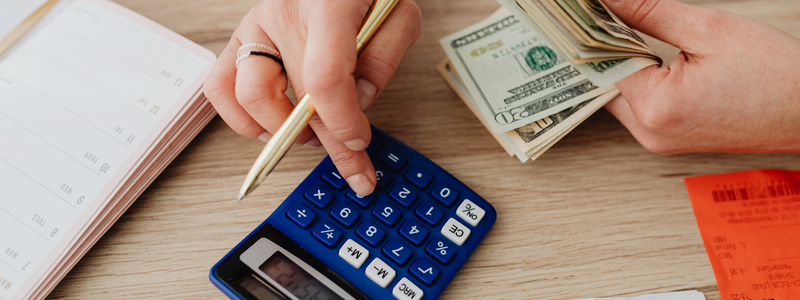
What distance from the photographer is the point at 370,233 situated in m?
0.51

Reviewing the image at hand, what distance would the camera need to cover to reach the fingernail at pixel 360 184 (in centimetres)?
51

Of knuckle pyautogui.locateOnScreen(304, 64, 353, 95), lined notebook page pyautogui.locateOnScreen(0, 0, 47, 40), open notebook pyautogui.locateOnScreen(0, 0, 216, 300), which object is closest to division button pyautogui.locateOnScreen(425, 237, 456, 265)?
knuckle pyautogui.locateOnScreen(304, 64, 353, 95)

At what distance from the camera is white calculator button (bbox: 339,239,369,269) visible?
1.61 ft

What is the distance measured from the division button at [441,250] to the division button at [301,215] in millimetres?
137

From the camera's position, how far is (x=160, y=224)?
533 mm

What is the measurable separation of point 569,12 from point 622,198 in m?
0.25

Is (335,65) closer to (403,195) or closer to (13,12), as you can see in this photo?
(403,195)

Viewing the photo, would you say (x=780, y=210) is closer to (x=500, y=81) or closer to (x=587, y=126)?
(x=587, y=126)

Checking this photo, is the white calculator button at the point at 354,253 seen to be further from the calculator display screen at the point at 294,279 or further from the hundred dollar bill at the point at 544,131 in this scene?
the hundred dollar bill at the point at 544,131

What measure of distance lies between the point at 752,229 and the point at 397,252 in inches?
17.3

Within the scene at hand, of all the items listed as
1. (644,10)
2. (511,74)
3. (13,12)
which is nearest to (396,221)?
(511,74)

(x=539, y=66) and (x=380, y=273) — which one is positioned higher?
(x=539, y=66)

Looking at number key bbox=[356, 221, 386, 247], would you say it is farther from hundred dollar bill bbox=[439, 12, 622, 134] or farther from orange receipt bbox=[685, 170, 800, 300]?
orange receipt bbox=[685, 170, 800, 300]

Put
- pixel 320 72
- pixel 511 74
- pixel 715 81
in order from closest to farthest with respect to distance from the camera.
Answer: pixel 320 72 < pixel 715 81 < pixel 511 74
